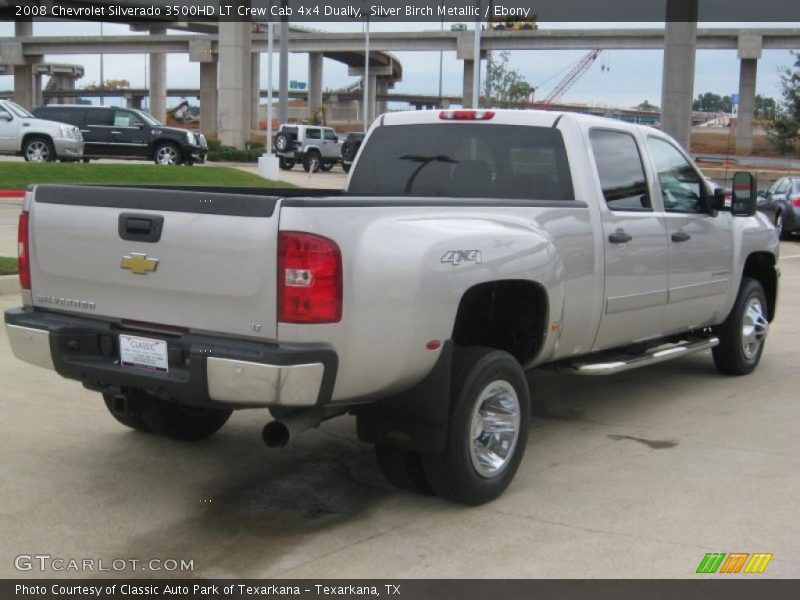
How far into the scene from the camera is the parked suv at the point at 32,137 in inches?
1013

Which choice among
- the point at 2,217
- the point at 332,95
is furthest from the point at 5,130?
the point at 332,95

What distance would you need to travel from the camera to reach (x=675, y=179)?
24.0 ft

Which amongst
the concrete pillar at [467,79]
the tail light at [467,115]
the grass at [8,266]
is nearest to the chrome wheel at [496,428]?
the tail light at [467,115]

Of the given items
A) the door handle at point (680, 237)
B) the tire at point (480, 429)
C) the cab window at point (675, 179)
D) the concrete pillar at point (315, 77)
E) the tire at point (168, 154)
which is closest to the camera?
the tire at point (480, 429)

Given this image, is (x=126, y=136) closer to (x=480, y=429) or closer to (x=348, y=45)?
(x=480, y=429)

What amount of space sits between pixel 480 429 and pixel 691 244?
2.71 metres

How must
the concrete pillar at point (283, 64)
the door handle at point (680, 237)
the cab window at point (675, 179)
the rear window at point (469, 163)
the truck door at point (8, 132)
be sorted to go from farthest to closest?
the concrete pillar at point (283, 64) → the truck door at point (8, 132) → the cab window at point (675, 179) → the door handle at point (680, 237) → the rear window at point (469, 163)

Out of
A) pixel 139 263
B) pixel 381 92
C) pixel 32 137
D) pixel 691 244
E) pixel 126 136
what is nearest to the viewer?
pixel 139 263

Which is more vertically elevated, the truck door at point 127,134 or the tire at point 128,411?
the truck door at point 127,134

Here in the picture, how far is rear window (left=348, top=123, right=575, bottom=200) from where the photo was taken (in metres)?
6.33

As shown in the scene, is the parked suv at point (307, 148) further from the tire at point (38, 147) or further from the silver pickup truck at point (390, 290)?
the silver pickup truck at point (390, 290)

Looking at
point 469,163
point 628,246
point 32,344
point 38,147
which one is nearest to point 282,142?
point 38,147

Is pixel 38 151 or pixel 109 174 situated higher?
pixel 38 151

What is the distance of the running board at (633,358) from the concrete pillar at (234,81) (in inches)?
1911
